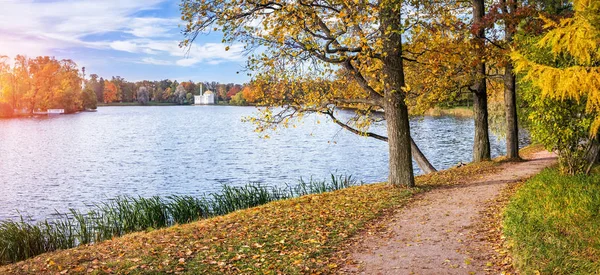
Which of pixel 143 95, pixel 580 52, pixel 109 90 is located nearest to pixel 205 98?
pixel 143 95

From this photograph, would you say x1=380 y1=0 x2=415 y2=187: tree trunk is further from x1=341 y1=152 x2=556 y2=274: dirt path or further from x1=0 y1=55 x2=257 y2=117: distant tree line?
x1=0 y1=55 x2=257 y2=117: distant tree line

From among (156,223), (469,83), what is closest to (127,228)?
(156,223)

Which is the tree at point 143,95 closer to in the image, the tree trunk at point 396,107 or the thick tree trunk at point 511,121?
the thick tree trunk at point 511,121

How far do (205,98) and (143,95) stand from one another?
21694 millimetres

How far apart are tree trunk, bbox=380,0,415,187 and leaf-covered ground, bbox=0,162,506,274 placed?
1105 mm

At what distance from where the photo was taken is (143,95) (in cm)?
16462

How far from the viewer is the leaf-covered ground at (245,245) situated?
682 centimetres

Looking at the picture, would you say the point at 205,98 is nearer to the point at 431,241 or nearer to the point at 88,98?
the point at 88,98

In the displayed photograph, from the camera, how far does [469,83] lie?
1603cm

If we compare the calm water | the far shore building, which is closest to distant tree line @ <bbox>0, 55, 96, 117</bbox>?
the calm water

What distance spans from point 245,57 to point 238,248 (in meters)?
5.14

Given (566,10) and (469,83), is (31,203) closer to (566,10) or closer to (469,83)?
(469,83)

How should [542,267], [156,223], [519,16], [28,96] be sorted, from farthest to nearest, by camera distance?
[28,96], [519,16], [156,223], [542,267]

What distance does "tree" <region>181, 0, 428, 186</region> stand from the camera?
34.6 feet
